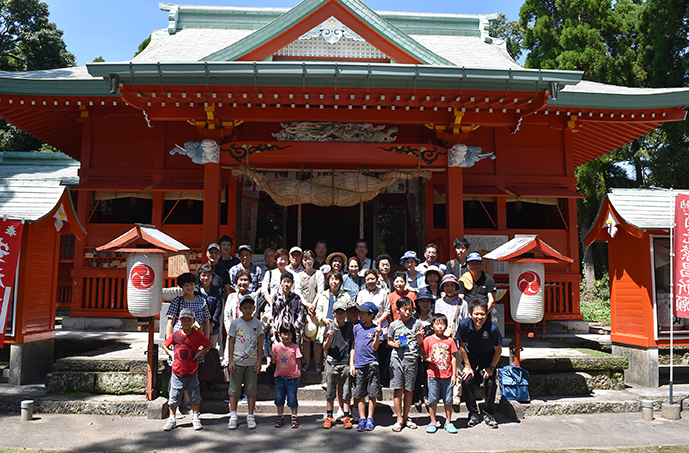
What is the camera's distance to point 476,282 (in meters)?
5.78

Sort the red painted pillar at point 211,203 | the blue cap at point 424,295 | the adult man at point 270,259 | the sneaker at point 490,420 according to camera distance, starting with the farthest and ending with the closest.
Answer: the red painted pillar at point 211,203
the adult man at point 270,259
the blue cap at point 424,295
the sneaker at point 490,420

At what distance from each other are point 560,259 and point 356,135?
3.76 metres

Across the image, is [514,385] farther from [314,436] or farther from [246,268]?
[246,268]

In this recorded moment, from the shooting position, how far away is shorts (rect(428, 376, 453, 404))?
5.03 meters

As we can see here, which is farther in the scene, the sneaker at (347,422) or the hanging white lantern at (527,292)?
the hanging white lantern at (527,292)

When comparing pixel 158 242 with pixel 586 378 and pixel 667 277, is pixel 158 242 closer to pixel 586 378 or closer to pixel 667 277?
pixel 586 378

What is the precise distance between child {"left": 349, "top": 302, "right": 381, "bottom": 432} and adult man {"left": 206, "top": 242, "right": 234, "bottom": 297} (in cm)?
200

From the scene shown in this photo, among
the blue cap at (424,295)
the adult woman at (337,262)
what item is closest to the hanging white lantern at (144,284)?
the adult woman at (337,262)

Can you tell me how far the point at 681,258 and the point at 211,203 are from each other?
6.62 m

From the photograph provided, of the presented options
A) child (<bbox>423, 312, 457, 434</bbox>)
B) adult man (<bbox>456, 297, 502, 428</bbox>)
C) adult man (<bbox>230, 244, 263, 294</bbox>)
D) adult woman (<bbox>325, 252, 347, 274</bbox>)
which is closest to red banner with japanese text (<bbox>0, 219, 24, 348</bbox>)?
adult man (<bbox>230, 244, 263, 294</bbox>)

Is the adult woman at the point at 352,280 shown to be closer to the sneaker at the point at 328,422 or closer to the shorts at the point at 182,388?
the sneaker at the point at 328,422

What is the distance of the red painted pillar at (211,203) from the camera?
7.64 metres

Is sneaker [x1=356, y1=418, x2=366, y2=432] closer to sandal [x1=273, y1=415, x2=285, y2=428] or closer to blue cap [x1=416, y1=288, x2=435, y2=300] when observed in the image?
sandal [x1=273, y1=415, x2=285, y2=428]

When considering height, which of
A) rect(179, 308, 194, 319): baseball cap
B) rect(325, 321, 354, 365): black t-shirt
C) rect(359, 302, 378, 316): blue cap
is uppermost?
rect(359, 302, 378, 316): blue cap
